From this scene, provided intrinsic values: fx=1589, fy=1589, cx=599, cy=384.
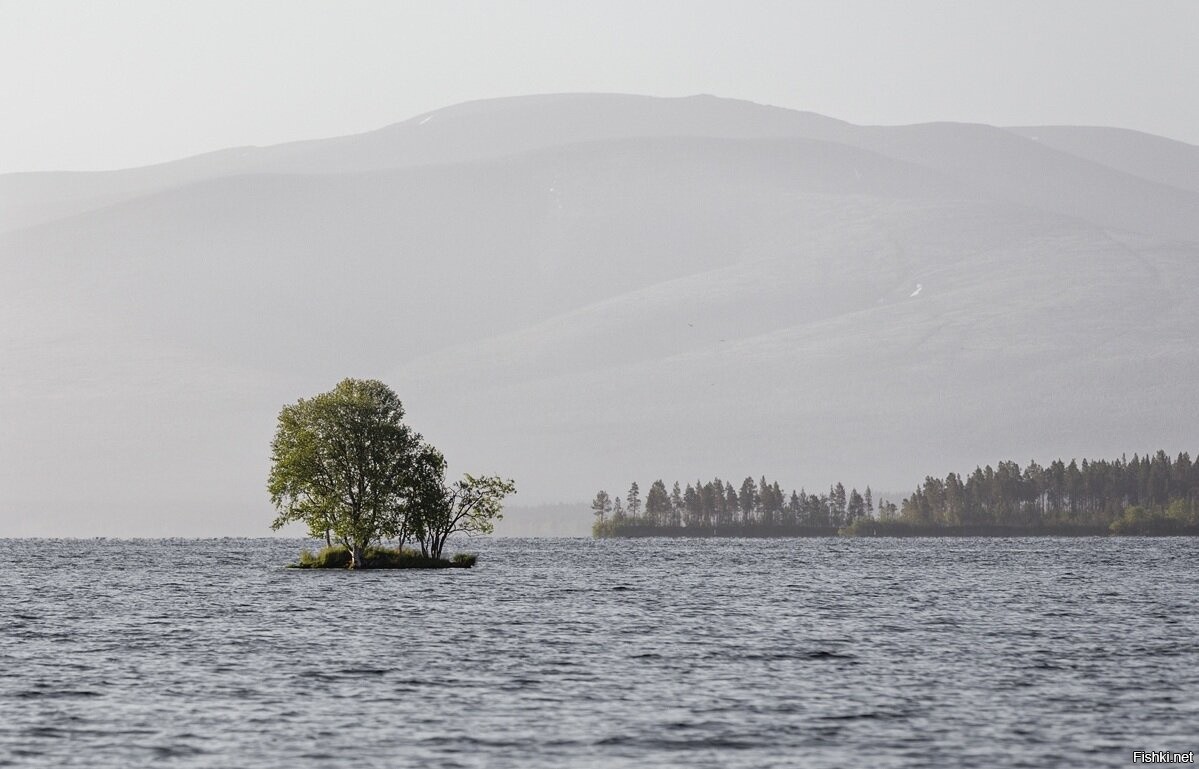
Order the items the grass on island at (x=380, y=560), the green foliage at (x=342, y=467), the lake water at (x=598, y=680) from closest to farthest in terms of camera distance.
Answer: the lake water at (x=598, y=680) → the green foliage at (x=342, y=467) → the grass on island at (x=380, y=560)

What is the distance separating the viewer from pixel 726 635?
86062 millimetres

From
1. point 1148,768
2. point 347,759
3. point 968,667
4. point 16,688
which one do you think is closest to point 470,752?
point 347,759

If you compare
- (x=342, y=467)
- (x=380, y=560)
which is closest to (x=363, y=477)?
(x=342, y=467)

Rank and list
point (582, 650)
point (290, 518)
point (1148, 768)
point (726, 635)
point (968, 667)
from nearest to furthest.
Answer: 1. point (1148, 768)
2. point (968, 667)
3. point (582, 650)
4. point (726, 635)
5. point (290, 518)

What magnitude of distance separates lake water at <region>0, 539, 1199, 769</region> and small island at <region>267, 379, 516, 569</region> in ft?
72.0

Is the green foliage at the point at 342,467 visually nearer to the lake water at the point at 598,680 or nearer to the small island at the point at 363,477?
the small island at the point at 363,477

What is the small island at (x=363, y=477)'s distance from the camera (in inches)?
5723

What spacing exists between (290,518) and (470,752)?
9966 centimetres

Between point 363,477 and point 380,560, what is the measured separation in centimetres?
1434

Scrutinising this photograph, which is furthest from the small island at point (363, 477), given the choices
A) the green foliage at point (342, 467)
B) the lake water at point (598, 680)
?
the lake water at point (598, 680)

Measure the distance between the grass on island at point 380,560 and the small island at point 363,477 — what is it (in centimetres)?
416

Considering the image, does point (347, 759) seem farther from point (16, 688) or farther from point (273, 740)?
point (16, 688)

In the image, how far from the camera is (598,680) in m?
65.4

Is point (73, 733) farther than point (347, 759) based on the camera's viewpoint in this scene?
Yes
